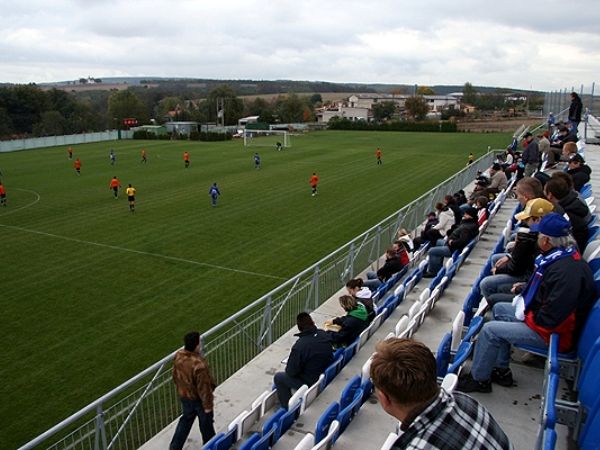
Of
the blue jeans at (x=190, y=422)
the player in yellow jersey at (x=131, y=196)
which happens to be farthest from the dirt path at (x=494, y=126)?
the blue jeans at (x=190, y=422)

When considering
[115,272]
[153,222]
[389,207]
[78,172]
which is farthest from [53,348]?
[78,172]

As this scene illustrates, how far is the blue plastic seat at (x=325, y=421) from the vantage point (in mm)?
4480

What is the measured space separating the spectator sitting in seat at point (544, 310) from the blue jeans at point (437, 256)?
203 inches

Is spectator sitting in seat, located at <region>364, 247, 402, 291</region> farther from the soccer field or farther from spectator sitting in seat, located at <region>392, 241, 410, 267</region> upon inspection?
the soccer field

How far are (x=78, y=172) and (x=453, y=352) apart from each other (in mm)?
35140

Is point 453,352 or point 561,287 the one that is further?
point 453,352

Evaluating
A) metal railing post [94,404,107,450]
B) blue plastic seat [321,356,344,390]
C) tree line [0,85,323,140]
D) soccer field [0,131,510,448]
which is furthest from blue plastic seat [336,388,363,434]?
tree line [0,85,323,140]

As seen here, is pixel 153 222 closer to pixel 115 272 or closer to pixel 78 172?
pixel 115 272

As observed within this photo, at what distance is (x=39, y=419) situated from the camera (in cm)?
781

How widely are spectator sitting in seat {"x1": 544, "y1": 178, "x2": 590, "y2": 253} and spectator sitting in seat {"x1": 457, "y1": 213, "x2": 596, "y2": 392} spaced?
1548 millimetres

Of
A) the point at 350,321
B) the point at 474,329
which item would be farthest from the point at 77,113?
the point at 474,329

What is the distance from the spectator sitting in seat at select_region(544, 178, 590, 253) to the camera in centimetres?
611

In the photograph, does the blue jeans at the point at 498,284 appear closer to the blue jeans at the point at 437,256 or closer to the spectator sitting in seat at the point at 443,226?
the blue jeans at the point at 437,256

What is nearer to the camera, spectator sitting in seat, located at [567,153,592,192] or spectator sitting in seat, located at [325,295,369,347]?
spectator sitting in seat, located at [325,295,369,347]
